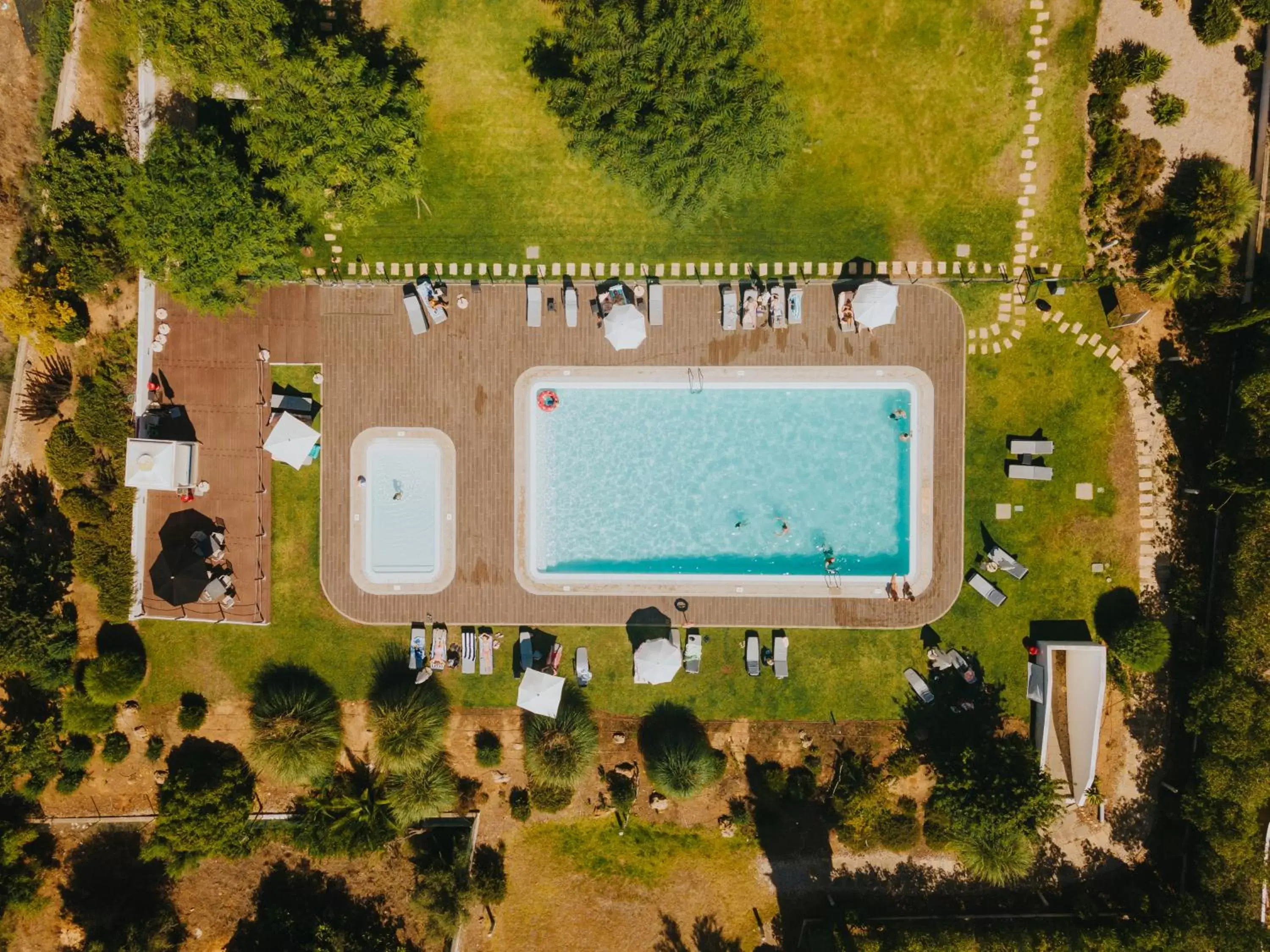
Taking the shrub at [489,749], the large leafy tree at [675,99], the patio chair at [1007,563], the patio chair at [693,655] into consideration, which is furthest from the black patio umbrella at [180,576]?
the patio chair at [1007,563]

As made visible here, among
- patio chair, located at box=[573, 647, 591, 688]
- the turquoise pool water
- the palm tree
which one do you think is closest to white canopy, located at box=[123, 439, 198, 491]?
the turquoise pool water

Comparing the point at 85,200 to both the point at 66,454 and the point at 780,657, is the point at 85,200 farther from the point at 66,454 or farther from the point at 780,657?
the point at 780,657

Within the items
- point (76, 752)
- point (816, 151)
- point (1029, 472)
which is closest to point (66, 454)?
point (76, 752)

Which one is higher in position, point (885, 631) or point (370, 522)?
point (370, 522)

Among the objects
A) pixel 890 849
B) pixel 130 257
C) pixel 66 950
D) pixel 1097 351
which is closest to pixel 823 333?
pixel 1097 351

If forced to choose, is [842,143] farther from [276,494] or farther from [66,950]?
[66,950]

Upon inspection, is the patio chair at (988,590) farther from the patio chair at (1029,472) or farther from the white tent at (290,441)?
the white tent at (290,441)
